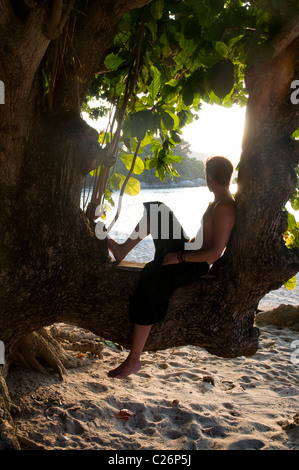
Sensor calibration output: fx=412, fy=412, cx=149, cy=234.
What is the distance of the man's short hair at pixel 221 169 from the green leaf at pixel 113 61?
1043 mm

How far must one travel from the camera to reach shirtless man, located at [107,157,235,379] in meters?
2.53

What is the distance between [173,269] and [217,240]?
1.08ft

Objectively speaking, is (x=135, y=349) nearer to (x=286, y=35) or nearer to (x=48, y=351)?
(x=48, y=351)

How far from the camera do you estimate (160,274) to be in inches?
102

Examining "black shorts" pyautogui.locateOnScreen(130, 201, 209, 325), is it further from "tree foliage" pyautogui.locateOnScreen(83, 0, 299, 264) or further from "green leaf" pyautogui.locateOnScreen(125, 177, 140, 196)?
"green leaf" pyautogui.locateOnScreen(125, 177, 140, 196)

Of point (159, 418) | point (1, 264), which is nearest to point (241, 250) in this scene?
point (1, 264)

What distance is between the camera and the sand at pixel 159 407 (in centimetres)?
305

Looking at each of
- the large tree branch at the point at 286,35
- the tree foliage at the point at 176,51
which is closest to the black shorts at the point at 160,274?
the tree foliage at the point at 176,51

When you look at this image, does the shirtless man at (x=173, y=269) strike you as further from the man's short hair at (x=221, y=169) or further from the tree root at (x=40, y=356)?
the tree root at (x=40, y=356)

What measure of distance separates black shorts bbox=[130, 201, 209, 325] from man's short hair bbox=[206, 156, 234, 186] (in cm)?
39

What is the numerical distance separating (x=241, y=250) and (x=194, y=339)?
67cm

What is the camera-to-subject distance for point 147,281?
2.56 meters
